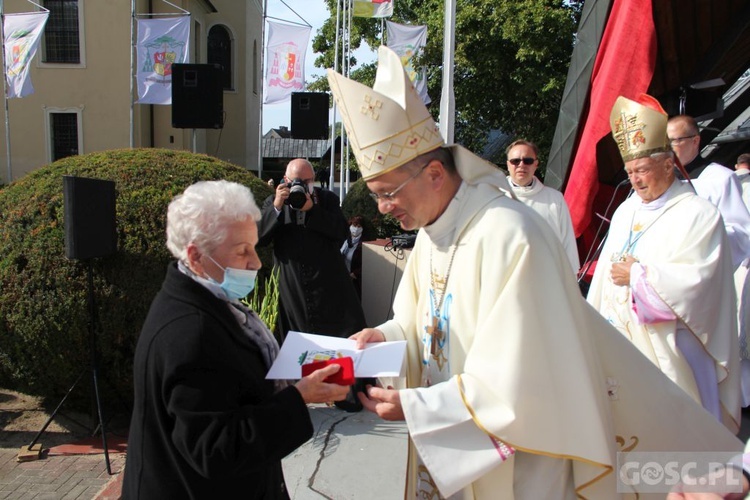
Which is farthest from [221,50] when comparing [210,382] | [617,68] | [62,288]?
[210,382]

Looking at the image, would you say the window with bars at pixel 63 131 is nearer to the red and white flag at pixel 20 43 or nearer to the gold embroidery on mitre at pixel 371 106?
the red and white flag at pixel 20 43

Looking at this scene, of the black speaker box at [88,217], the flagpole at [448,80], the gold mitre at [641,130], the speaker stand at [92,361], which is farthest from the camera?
the flagpole at [448,80]

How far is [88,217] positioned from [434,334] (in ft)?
9.90

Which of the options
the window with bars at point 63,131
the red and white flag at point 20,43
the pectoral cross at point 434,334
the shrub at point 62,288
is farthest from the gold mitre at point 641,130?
the window with bars at point 63,131

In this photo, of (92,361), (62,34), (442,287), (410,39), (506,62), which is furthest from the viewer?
(62,34)

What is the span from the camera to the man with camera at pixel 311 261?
4.54m

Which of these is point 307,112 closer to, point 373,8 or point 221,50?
point 373,8

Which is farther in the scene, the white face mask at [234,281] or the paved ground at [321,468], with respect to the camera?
the paved ground at [321,468]

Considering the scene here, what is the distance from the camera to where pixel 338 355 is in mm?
2000

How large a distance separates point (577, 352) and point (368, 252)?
4.94m

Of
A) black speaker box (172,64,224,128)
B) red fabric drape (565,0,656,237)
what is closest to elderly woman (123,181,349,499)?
red fabric drape (565,0,656,237)

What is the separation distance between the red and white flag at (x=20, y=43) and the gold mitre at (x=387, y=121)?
1833 centimetres

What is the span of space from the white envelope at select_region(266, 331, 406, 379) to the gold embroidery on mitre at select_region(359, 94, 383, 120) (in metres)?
0.85

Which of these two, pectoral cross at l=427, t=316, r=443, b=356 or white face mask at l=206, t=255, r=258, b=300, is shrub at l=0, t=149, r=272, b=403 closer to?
white face mask at l=206, t=255, r=258, b=300
